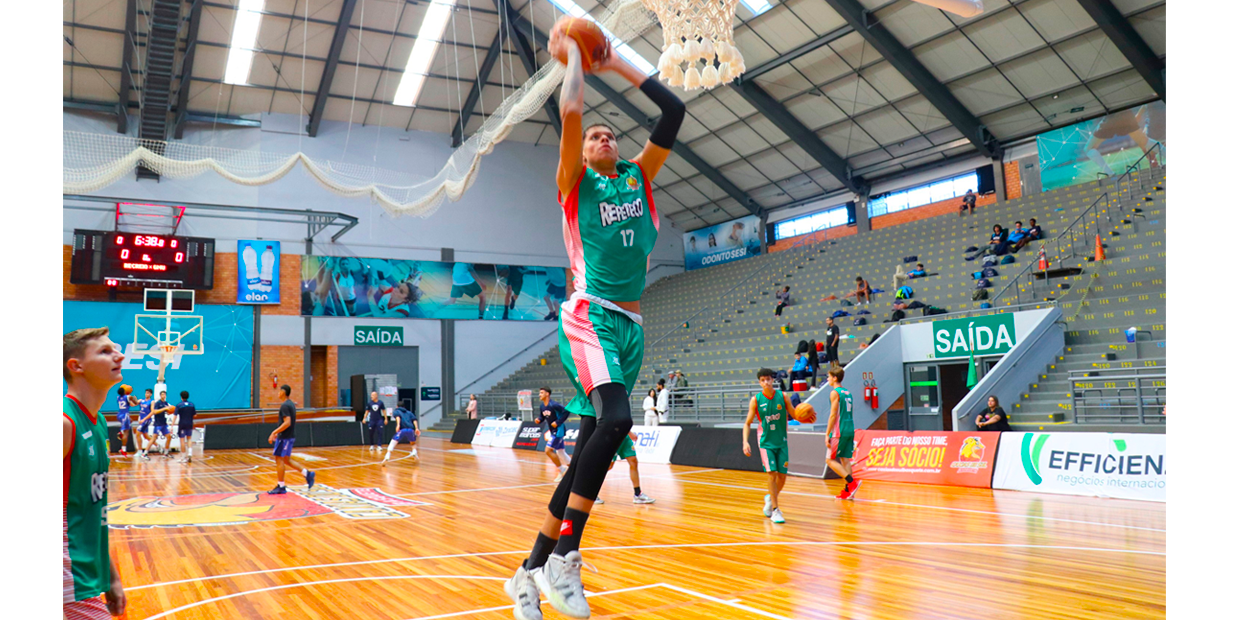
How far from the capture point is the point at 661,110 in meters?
3.43

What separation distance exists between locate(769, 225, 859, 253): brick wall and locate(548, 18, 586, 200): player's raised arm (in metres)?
25.1

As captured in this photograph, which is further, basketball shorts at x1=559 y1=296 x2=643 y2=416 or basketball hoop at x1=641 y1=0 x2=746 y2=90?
basketball hoop at x1=641 y1=0 x2=746 y2=90

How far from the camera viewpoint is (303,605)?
4996 mm

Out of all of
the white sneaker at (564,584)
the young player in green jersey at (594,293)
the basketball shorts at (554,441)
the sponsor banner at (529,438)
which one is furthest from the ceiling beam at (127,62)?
the white sneaker at (564,584)

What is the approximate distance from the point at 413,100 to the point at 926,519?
936 inches

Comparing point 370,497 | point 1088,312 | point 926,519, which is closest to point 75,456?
point 926,519

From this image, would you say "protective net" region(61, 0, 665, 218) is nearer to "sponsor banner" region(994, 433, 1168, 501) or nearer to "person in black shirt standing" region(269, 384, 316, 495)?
"person in black shirt standing" region(269, 384, 316, 495)

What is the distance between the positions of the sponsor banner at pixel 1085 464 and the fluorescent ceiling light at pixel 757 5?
13.3 meters

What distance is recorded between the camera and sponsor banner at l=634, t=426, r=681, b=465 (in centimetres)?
1614

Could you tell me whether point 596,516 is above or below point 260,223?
below

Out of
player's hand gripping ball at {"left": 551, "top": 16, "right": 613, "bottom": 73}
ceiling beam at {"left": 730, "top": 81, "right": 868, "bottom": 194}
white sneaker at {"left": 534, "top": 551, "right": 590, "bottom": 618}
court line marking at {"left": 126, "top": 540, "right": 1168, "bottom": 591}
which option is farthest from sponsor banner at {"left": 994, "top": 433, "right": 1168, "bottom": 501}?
ceiling beam at {"left": 730, "top": 81, "right": 868, "bottom": 194}

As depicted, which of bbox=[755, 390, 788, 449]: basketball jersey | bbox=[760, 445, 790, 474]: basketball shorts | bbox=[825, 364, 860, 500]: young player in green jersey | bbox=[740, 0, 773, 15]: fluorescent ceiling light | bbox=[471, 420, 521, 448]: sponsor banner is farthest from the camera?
bbox=[471, 420, 521, 448]: sponsor banner

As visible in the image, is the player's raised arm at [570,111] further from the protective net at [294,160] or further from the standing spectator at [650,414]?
the standing spectator at [650,414]

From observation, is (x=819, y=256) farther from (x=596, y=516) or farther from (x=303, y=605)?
(x=303, y=605)
